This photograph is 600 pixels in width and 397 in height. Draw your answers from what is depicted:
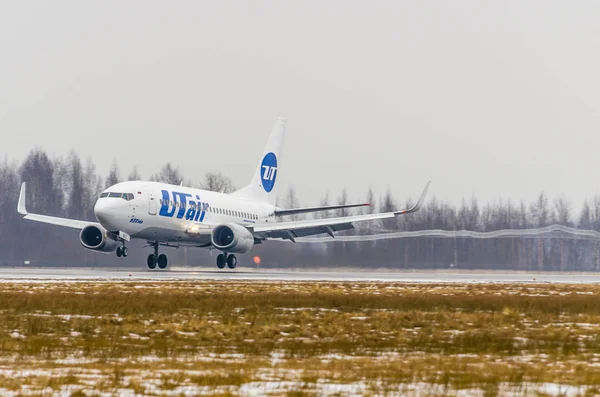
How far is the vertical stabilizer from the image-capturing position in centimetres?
6588

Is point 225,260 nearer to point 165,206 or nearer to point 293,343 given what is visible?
point 165,206

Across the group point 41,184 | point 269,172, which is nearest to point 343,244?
point 269,172

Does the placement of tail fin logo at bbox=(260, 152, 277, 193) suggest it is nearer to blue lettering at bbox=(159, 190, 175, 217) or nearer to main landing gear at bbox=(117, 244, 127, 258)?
blue lettering at bbox=(159, 190, 175, 217)

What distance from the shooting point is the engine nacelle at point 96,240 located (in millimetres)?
54312

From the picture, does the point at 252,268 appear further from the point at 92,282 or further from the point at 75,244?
the point at 92,282

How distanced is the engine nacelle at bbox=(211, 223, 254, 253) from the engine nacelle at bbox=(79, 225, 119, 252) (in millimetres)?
4974

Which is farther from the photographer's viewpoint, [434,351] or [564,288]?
[564,288]

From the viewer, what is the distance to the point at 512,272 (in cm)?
6800

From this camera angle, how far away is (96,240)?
54.6 meters

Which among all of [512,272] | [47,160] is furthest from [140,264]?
[47,160]

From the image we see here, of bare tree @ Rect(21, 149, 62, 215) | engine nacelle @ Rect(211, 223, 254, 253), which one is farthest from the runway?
bare tree @ Rect(21, 149, 62, 215)

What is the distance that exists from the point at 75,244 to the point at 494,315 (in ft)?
149

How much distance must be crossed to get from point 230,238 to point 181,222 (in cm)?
261

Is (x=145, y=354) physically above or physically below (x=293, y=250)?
below
